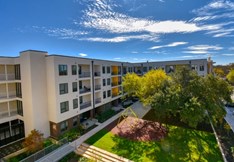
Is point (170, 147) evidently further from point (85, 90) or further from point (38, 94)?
point (38, 94)

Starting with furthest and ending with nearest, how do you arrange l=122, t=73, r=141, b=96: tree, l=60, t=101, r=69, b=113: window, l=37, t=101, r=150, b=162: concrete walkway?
l=122, t=73, r=141, b=96: tree < l=60, t=101, r=69, b=113: window < l=37, t=101, r=150, b=162: concrete walkway

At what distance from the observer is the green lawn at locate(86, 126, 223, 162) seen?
1730 cm

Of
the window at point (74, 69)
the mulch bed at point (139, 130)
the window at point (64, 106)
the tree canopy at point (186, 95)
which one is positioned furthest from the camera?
the window at point (74, 69)

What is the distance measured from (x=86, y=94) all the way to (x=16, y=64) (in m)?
11.4

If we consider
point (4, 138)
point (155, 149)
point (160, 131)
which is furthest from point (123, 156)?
point (4, 138)

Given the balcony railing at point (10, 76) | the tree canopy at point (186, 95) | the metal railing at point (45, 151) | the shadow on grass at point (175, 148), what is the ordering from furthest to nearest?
1. the balcony railing at point (10, 76)
2. the tree canopy at point (186, 95)
3. the shadow on grass at point (175, 148)
4. the metal railing at point (45, 151)

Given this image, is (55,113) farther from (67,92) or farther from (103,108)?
(103,108)

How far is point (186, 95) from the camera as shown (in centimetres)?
2148

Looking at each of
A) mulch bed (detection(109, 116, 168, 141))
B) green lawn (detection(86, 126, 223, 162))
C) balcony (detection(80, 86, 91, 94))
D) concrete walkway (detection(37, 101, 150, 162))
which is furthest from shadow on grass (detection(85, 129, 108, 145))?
balcony (detection(80, 86, 91, 94))

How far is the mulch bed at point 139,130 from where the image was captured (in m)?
21.9

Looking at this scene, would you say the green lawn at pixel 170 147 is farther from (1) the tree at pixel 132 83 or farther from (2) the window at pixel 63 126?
(1) the tree at pixel 132 83

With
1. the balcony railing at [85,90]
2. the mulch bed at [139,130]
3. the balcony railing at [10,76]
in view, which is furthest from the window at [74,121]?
the balcony railing at [10,76]

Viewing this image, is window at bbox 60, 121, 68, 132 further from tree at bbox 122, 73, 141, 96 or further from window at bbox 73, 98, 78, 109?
tree at bbox 122, 73, 141, 96

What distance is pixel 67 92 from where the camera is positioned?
22938 millimetres
